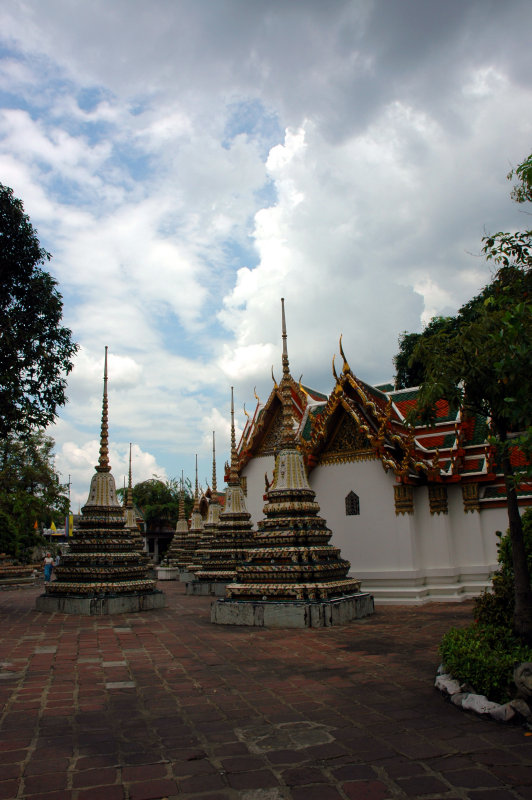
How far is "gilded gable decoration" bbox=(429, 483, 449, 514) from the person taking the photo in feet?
48.2

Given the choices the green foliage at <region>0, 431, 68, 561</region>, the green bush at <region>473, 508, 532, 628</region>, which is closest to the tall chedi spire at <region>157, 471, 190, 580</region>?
the green foliage at <region>0, 431, 68, 561</region>

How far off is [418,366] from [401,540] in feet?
53.7

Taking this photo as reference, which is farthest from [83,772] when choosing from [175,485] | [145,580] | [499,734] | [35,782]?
[175,485]

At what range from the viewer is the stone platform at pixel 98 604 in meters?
11.9

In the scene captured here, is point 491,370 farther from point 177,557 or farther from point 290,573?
point 177,557

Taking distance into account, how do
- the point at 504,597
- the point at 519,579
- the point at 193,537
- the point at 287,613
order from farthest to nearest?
1. the point at 193,537
2. the point at 287,613
3. the point at 504,597
4. the point at 519,579

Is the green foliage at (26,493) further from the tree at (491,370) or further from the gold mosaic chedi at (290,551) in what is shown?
the tree at (491,370)

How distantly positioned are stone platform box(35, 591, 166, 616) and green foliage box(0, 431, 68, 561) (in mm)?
16685

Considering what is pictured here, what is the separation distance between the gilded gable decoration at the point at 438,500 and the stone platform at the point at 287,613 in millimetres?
4548

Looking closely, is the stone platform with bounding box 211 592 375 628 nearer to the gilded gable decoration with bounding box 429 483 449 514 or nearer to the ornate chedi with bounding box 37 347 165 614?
the ornate chedi with bounding box 37 347 165 614

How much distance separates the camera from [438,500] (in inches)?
580

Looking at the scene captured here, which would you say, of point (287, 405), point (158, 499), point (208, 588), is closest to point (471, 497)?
point (287, 405)

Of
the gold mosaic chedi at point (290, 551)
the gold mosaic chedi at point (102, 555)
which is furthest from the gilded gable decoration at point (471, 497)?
the gold mosaic chedi at point (102, 555)

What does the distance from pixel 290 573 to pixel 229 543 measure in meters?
6.92
